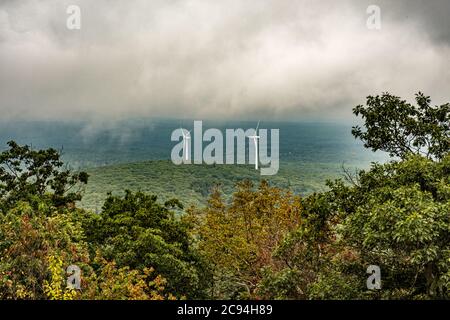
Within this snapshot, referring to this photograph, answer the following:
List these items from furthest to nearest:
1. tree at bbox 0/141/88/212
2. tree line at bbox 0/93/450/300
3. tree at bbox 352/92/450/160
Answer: tree at bbox 0/141/88/212 → tree at bbox 352/92/450/160 → tree line at bbox 0/93/450/300

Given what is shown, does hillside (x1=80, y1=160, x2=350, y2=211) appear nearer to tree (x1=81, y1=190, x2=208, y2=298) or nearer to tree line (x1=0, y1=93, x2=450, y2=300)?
tree (x1=81, y1=190, x2=208, y2=298)

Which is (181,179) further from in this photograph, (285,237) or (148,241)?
(285,237)

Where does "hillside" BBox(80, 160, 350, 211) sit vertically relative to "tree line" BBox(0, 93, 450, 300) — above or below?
above

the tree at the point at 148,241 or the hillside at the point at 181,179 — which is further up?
the hillside at the point at 181,179

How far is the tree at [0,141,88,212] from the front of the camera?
28.1 m

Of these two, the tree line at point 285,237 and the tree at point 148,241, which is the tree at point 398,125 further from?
the tree at point 148,241

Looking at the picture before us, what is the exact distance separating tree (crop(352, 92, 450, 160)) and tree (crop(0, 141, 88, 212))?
20412 millimetres

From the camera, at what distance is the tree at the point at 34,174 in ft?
92.1

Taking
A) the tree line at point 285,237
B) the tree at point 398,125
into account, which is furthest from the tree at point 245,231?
the tree at point 398,125

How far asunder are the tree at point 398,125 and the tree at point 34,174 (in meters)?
20.4

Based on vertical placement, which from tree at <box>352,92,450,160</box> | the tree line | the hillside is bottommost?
the tree line

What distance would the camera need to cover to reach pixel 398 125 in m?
16.3

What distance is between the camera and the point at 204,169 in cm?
14938

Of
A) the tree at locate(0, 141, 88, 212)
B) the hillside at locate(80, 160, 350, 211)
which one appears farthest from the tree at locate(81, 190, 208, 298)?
the hillside at locate(80, 160, 350, 211)
